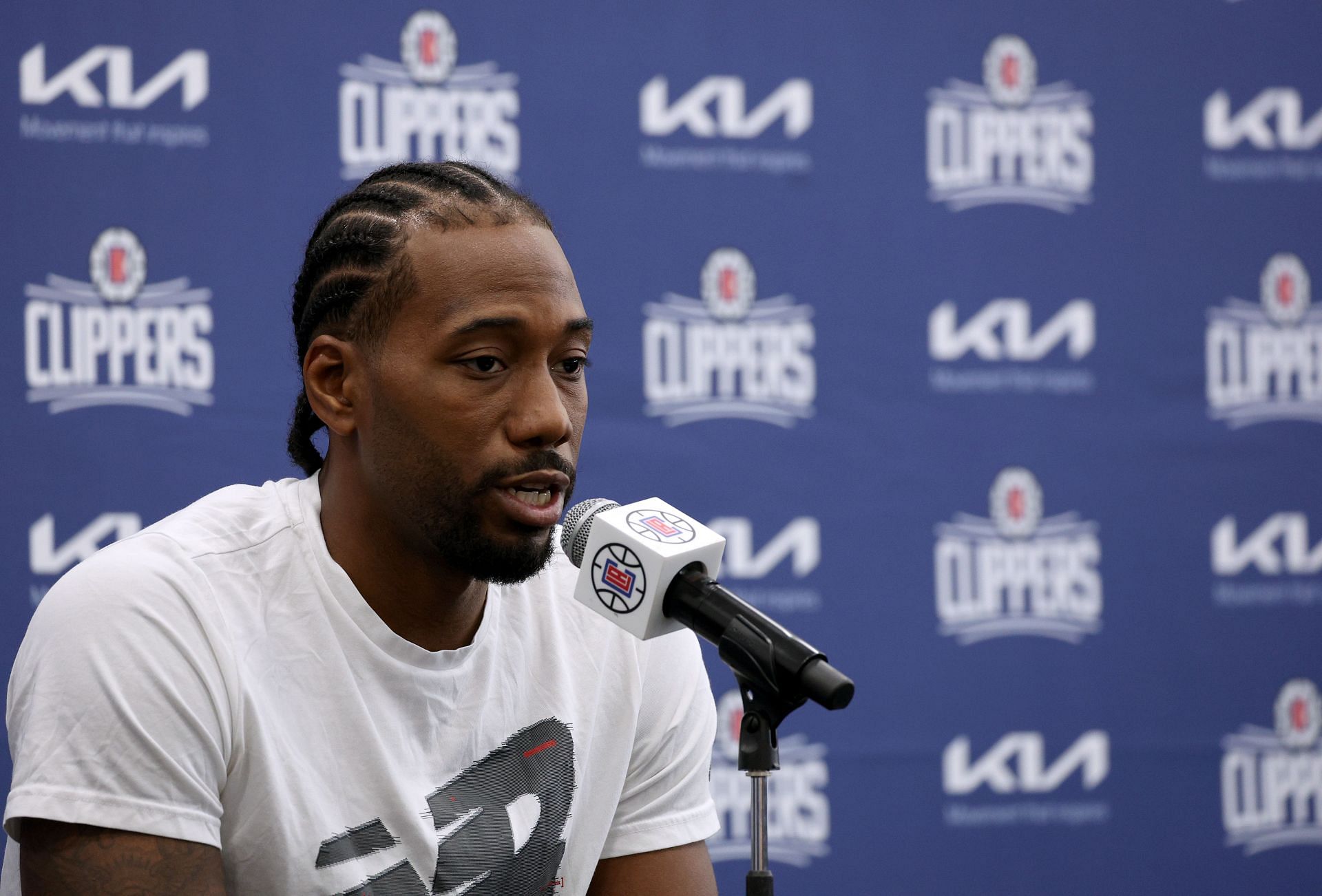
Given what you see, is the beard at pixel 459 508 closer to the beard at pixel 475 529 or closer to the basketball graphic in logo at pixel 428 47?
the beard at pixel 475 529

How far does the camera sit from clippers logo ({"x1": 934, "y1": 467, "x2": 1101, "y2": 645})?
287 cm

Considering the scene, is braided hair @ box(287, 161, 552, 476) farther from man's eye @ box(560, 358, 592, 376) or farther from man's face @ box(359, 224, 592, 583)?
man's eye @ box(560, 358, 592, 376)

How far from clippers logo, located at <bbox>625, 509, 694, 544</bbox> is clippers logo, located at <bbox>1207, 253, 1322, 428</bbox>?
215 cm

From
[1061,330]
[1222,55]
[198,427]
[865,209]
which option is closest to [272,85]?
[198,427]

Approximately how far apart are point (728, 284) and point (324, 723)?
161 centimetres

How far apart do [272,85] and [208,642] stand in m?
1.55

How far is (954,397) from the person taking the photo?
2889 mm

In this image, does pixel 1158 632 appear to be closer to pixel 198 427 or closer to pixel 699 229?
pixel 699 229

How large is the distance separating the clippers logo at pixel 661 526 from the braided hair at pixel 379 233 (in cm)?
41

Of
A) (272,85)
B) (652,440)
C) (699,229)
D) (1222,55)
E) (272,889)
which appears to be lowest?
(272,889)

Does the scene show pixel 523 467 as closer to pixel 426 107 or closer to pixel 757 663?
pixel 757 663

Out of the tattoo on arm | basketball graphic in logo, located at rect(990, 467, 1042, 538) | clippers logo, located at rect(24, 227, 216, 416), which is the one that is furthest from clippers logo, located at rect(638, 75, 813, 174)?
the tattoo on arm

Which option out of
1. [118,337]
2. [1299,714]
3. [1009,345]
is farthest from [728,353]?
[1299,714]

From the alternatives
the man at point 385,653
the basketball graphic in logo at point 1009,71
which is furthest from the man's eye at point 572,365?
the basketball graphic in logo at point 1009,71
